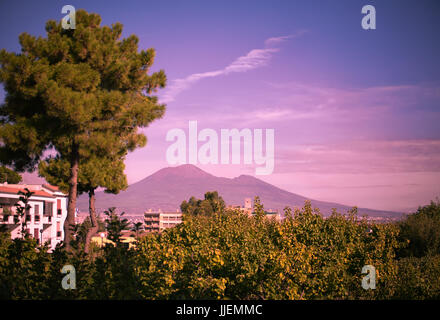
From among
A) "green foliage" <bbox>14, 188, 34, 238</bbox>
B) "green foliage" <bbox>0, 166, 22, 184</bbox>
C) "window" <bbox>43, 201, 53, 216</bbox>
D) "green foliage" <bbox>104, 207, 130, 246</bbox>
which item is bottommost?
"window" <bbox>43, 201, 53, 216</bbox>

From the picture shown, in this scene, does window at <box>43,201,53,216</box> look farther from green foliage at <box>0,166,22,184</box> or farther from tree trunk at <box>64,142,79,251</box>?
tree trunk at <box>64,142,79,251</box>

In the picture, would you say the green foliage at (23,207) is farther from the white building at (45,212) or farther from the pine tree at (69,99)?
the white building at (45,212)

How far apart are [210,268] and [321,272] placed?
98.7 inches

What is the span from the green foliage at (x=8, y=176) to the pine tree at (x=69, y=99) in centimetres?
4268

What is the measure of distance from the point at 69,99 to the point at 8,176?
49185mm

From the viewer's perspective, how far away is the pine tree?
15562 mm

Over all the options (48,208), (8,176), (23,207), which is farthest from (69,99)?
(8,176)

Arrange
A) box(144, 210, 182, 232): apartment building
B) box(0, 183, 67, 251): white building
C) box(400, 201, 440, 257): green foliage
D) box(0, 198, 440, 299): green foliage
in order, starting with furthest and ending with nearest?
box(144, 210, 182, 232): apartment building → box(0, 183, 67, 251): white building → box(400, 201, 440, 257): green foliage → box(0, 198, 440, 299): green foliage

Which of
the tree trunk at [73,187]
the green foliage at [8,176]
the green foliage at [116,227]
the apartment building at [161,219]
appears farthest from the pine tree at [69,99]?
the apartment building at [161,219]

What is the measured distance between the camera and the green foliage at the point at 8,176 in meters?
54.8

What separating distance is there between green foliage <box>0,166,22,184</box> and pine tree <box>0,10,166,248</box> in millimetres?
42677

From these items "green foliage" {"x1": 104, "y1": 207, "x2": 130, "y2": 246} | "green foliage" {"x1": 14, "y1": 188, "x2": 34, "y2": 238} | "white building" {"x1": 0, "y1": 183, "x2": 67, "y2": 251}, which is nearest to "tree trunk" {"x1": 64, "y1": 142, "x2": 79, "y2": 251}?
"green foliage" {"x1": 14, "y1": 188, "x2": 34, "y2": 238}

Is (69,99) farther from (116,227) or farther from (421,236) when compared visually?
(421,236)
